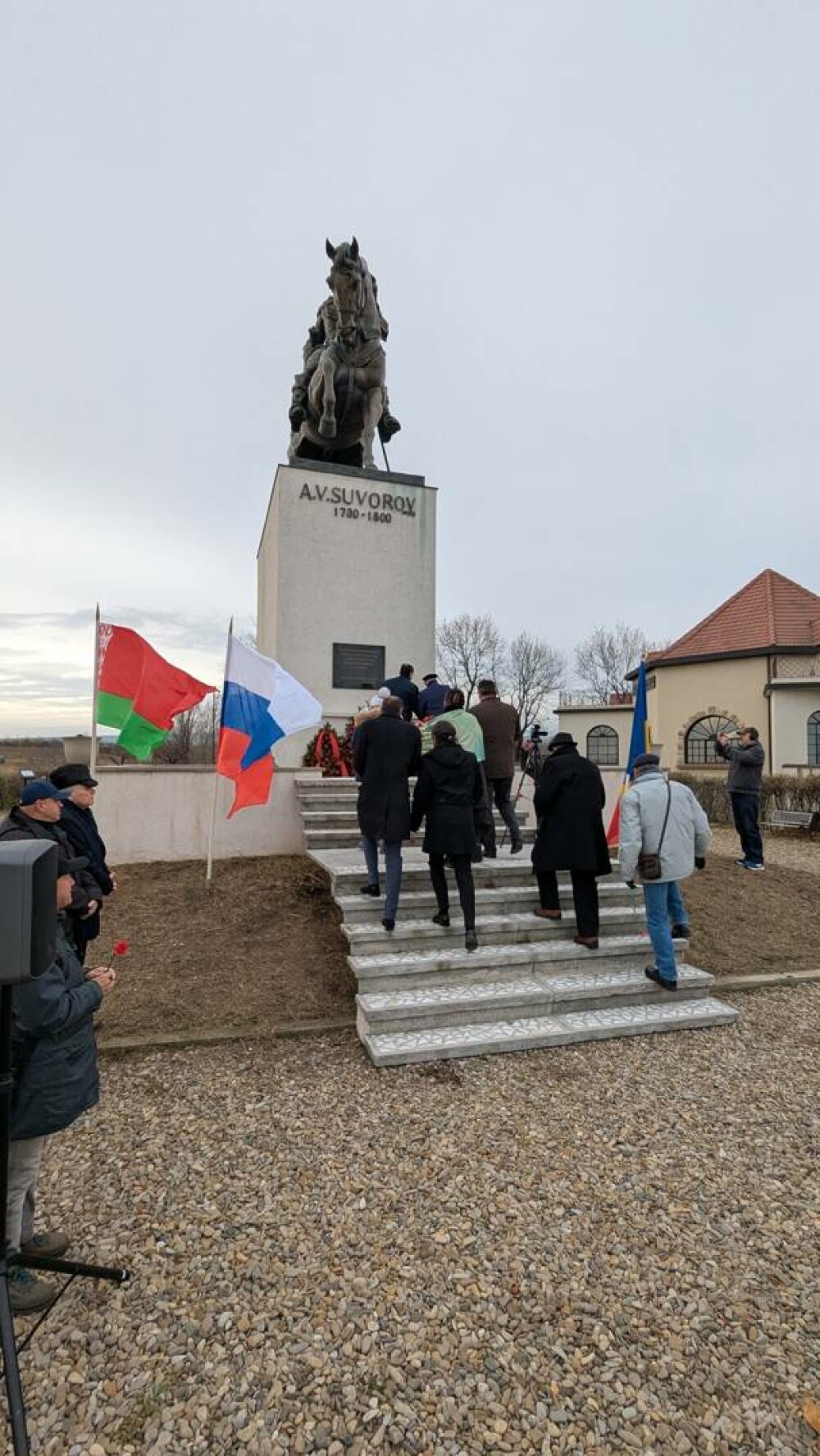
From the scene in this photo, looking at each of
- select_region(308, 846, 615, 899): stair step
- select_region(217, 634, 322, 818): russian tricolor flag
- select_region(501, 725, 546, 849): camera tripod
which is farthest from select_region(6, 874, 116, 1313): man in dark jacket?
select_region(501, 725, 546, 849): camera tripod

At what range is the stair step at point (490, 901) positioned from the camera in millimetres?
5480

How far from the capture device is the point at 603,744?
118ft

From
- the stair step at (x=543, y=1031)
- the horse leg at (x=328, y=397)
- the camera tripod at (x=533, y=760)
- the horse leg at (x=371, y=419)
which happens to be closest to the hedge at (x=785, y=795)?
the camera tripod at (x=533, y=760)

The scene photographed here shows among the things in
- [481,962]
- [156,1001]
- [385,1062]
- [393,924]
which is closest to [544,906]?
[481,962]

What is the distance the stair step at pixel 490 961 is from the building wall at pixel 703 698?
21.6m

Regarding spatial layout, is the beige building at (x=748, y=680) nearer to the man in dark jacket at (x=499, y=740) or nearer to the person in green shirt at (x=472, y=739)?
the man in dark jacket at (x=499, y=740)

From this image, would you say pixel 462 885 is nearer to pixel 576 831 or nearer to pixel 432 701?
pixel 576 831

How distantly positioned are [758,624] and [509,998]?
89.6 feet

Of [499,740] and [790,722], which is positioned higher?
[790,722]

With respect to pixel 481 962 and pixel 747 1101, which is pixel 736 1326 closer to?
pixel 747 1101

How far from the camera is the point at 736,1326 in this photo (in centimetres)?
230

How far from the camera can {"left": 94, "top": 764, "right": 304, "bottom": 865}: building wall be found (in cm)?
743

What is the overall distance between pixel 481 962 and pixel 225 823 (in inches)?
149

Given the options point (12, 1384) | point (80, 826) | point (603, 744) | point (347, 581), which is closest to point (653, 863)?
point (80, 826)
